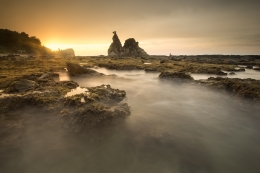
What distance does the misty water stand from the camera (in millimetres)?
5277

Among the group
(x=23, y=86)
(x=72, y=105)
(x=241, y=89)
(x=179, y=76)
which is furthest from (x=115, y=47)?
(x=72, y=105)

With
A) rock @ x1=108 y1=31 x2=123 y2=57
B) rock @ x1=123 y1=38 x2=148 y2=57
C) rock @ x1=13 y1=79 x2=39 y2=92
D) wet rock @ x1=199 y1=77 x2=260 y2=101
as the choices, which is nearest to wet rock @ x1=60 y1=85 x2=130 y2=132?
rock @ x1=13 y1=79 x2=39 y2=92

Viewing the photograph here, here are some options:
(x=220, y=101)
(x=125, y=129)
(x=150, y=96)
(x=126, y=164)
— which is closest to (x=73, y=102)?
(x=125, y=129)

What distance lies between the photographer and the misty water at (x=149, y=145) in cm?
528

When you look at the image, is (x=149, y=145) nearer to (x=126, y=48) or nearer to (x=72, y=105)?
(x=72, y=105)

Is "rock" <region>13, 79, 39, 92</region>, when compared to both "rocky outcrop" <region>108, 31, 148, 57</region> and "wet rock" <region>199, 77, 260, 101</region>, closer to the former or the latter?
"wet rock" <region>199, 77, 260, 101</region>

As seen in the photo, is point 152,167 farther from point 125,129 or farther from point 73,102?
point 73,102

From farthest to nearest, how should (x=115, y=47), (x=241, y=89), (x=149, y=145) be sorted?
Result: 1. (x=115, y=47)
2. (x=241, y=89)
3. (x=149, y=145)

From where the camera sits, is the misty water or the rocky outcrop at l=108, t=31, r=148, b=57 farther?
the rocky outcrop at l=108, t=31, r=148, b=57

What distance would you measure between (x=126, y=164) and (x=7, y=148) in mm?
4789

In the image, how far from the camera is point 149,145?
635 cm

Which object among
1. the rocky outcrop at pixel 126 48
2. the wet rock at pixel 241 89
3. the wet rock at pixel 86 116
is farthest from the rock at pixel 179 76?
the rocky outcrop at pixel 126 48

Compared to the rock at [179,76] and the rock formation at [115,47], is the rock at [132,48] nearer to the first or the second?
the rock formation at [115,47]

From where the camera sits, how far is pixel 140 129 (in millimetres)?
7633
